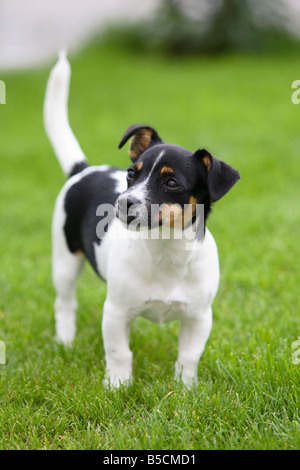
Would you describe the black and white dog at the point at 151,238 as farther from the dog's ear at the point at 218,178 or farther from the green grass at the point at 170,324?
the green grass at the point at 170,324

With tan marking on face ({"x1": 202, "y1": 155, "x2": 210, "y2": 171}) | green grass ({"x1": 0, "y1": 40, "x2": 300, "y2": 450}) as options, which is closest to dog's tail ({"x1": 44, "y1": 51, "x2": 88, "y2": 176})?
green grass ({"x1": 0, "y1": 40, "x2": 300, "y2": 450})

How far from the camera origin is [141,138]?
3.05 meters

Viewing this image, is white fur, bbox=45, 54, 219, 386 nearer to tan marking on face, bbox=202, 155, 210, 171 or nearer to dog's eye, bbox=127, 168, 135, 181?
dog's eye, bbox=127, 168, 135, 181

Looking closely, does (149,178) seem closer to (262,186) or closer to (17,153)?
(262,186)

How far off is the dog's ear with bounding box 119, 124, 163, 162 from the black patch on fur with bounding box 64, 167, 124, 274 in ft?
1.22

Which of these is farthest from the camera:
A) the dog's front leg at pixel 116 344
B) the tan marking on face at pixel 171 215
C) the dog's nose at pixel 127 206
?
the dog's front leg at pixel 116 344

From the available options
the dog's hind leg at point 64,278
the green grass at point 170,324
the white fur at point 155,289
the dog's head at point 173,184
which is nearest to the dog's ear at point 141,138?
the dog's head at point 173,184

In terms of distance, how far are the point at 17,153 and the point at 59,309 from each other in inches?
206

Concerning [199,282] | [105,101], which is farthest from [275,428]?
[105,101]

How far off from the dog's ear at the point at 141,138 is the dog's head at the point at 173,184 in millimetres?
177

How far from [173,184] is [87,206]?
1063 millimetres

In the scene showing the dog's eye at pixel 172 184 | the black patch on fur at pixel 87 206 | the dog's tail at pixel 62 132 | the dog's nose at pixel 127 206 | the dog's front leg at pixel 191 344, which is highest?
the dog's tail at pixel 62 132

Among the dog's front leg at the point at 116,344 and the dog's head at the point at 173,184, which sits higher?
the dog's head at the point at 173,184

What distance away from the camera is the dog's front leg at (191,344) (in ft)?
10.2
